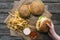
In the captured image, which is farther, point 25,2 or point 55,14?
point 55,14

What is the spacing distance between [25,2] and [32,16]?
13cm

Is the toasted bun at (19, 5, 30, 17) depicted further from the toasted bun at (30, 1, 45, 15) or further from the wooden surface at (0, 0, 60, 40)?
the wooden surface at (0, 0, 60, 40)

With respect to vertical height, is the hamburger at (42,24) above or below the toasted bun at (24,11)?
below

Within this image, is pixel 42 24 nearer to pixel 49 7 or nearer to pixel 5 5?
pixel 49 7

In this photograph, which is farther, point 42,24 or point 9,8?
point 9,8

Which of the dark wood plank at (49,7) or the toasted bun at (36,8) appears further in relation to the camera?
the dark wood plank at (49,7)

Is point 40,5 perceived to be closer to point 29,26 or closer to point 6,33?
point 29,26

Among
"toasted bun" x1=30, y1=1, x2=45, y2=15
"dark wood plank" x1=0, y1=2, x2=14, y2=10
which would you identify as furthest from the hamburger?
"dark wood plank" x1=0, y1=2, x2=14, y2=10

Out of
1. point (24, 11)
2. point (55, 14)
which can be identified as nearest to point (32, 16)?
point (24, 11)

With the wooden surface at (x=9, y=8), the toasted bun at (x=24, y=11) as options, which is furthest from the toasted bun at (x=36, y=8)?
the wooden surface at (x=9, y=8)

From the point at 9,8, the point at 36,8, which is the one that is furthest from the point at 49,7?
the point at 36,8

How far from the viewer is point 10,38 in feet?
6.52

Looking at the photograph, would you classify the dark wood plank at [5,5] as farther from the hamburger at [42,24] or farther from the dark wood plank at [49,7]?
the hamburger at [42,24]

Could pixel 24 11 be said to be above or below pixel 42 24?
above
